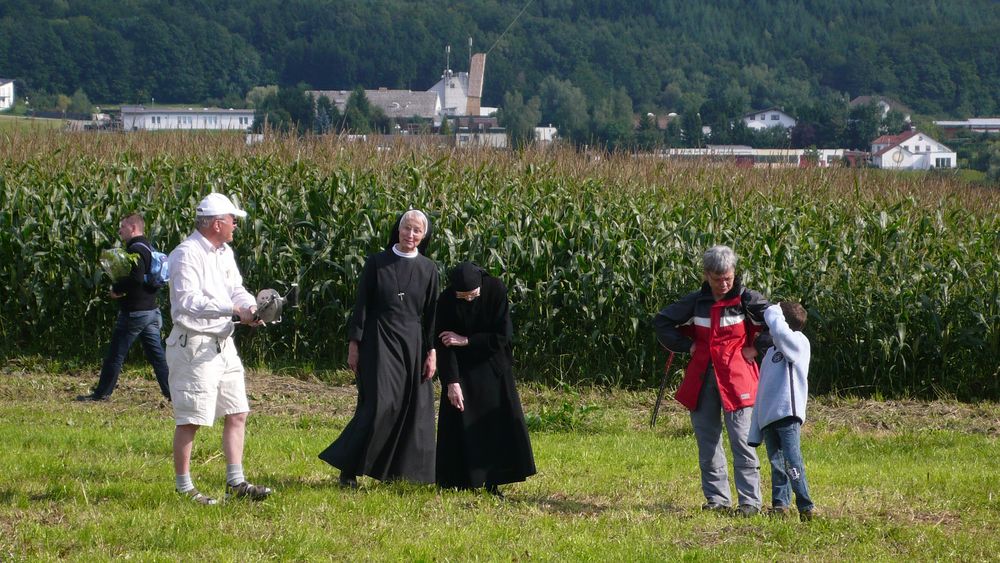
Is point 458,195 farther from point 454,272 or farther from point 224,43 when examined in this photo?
point 224,43

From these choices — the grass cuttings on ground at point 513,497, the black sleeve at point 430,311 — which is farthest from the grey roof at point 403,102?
the black sleeve at point 430,311

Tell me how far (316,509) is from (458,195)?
828 cm

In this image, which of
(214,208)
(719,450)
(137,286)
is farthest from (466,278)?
(137,286)

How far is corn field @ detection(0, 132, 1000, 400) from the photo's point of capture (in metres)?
13.4

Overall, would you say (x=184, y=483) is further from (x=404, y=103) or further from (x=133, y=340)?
(x=404, y=103)

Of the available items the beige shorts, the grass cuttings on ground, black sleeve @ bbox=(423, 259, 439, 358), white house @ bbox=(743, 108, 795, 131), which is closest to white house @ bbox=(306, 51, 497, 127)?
white house @ bbox=(743, 108, 795, 131)

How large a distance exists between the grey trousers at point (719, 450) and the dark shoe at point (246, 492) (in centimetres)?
278

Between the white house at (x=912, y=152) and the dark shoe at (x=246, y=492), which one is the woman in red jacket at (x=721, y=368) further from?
the white house at (x=912, y=152)

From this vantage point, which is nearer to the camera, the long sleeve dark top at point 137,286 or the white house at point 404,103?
the long sleeve dark top at point 137,286

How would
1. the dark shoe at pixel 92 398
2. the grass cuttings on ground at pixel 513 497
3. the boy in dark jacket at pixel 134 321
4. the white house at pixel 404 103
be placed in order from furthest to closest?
1. the white house at pixel 404 103
2. the dark shoe at pixel 92 398
3. the boy in dark jacket at pixel 134 321
4. the grass cuttings on ground at pixel 513 497

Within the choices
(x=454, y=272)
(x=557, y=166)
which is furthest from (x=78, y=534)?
(x=557, y=166)

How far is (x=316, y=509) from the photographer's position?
25.0 feet

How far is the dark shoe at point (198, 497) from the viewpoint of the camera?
24.9 feet

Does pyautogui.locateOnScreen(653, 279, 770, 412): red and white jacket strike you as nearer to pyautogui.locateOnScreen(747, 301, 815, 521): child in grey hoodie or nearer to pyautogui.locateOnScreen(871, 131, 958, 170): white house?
pyautogui.locateOnScreen(747, 301, 815, 521): child in grey hoodie
